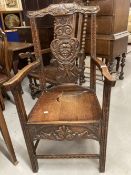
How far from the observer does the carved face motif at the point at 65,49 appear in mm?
1350

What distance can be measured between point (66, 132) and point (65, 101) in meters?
0.28

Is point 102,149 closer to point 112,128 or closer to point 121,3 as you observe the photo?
point 112,128

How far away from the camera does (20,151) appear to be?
1501 mm

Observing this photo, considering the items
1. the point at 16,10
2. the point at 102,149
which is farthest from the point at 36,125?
the point at 16,10

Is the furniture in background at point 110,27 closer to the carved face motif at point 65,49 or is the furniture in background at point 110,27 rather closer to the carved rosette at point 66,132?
the carved face motif at point 65,49

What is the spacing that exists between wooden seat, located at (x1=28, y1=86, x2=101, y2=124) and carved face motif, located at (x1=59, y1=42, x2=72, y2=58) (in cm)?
27

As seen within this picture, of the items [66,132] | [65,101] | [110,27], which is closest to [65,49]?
[65,101]

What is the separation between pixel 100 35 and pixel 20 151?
162 centimetres

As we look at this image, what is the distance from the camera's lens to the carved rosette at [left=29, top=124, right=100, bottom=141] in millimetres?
1095

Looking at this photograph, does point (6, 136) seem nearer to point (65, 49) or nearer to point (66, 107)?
point (66, 107)

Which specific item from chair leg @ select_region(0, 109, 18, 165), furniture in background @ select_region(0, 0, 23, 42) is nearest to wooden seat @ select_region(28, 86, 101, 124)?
chair leg @ select_region(0, 109, 18, 165)

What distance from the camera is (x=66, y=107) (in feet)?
4.09

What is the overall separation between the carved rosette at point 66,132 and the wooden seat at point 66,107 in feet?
0.14

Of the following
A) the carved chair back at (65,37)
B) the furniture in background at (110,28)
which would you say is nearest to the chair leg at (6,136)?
the carved chair back at (65,37)
